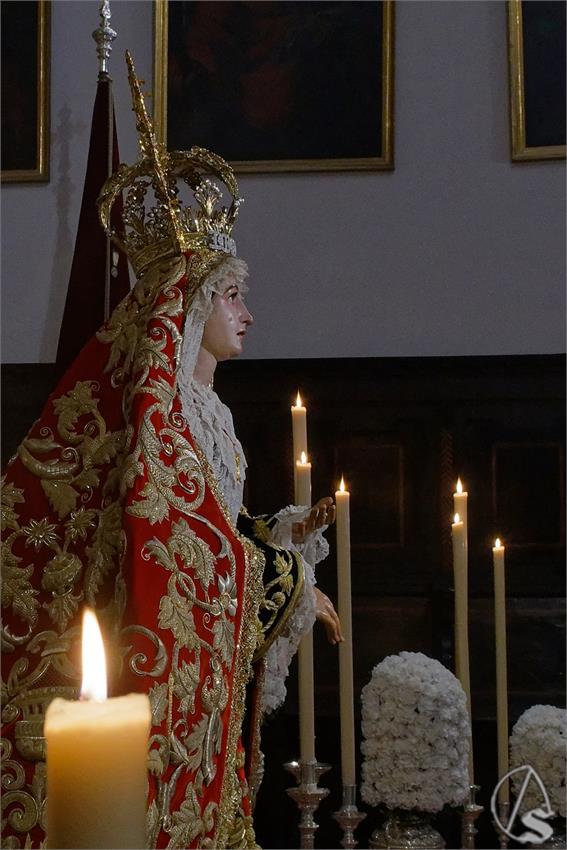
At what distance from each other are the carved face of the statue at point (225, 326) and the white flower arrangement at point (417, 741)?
1.00 m

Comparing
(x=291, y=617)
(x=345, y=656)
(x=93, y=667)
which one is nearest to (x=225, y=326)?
(x=291, y=617)

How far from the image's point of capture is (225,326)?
121 inches

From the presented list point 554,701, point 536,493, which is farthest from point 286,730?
point 536,493

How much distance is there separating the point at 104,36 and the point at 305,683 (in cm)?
301

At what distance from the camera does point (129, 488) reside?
2.53 m

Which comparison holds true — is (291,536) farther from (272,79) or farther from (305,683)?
(272,79)

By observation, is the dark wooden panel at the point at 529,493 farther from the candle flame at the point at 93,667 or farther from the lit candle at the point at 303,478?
the candle flame at the point at 93,667

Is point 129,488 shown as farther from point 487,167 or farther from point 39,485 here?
point 487,167

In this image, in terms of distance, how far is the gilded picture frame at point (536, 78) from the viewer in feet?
15.3

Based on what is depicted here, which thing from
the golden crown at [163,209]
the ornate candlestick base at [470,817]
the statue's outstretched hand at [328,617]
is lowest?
the ornate candlestick base at [470,817]

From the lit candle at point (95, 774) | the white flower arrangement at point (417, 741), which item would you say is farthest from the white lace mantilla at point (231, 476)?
the lit candle at point (95, 774)

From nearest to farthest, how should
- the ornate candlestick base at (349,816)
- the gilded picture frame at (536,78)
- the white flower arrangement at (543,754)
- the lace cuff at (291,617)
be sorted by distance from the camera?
the white flower arrangement at (543,754) → the ornate candlestick base at (349,816) → the lace cuff at (291,617) → the gilded picture frame at (536,78)

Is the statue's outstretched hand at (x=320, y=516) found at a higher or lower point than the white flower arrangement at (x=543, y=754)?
higher

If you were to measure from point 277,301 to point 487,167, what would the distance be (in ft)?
3.51
